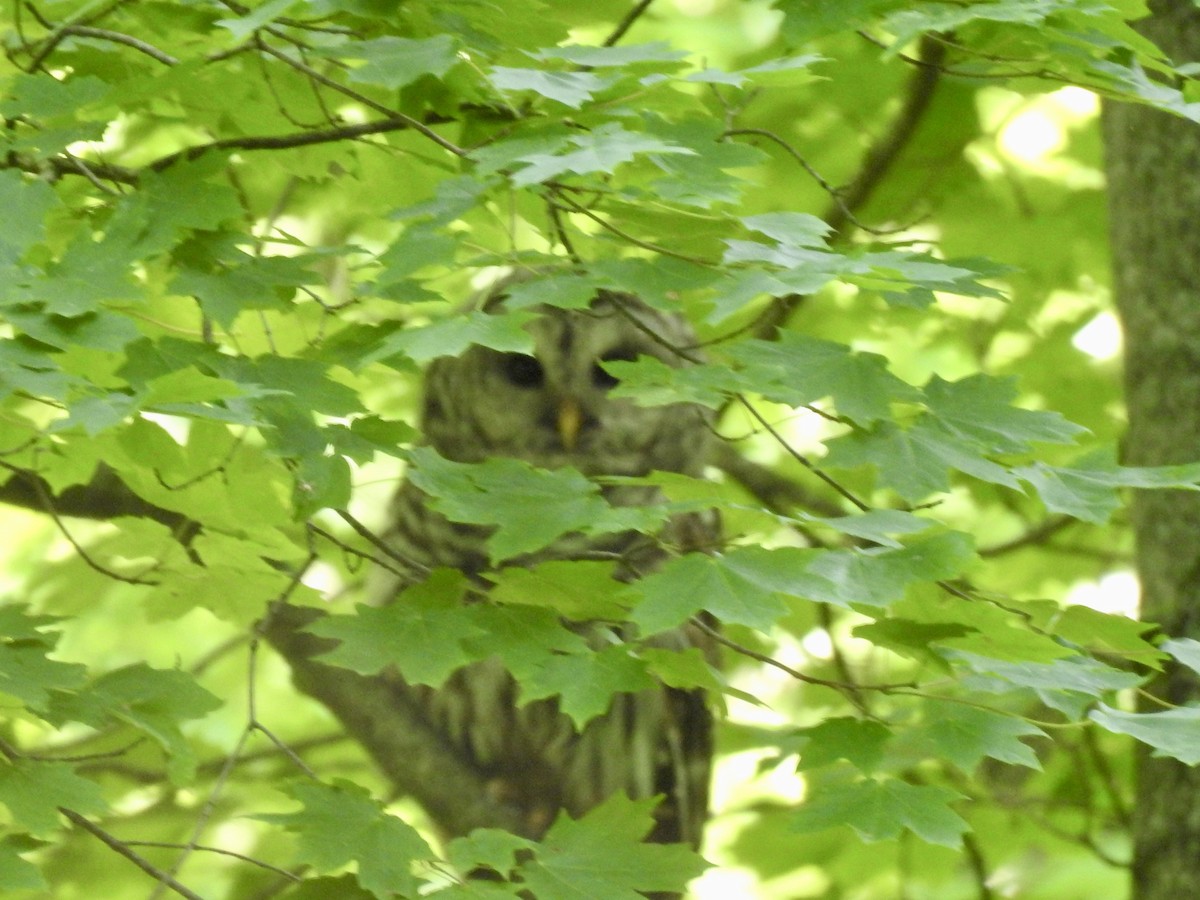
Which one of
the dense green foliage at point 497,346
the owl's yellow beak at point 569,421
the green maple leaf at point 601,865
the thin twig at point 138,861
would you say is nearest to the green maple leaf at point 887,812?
the dense green foliage at point 497,346

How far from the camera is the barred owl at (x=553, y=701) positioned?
244cm

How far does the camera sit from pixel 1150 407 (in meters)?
1.92

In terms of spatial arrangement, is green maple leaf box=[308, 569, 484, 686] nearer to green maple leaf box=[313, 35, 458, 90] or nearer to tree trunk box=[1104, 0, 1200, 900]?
green maple leaf box=[313, 35, 458, 90]

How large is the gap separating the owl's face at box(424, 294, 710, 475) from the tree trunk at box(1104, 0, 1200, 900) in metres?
0.78

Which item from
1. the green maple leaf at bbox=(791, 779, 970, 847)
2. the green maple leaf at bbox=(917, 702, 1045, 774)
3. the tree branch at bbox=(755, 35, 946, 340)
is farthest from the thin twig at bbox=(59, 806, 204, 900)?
the tree branch at bbox=(755, 35, 946, 340)

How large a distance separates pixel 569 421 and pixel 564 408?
27 mm

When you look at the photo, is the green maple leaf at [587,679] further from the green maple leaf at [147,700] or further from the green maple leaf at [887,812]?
the green maple leaf at [147,700]

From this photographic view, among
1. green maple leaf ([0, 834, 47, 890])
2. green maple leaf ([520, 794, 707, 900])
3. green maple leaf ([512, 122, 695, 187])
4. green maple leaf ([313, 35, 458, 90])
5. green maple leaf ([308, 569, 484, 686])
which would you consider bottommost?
green maple leaf ([0, 834, 47, 890])

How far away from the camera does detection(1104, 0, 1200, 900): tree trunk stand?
1821 millimetres

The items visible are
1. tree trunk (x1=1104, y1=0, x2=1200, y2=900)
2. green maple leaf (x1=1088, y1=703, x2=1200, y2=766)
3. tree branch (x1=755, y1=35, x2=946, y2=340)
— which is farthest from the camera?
tree branch (x1=755, y1=35, x2=946, y2=340)

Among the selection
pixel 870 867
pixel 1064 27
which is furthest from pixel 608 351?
pixel 1064 27

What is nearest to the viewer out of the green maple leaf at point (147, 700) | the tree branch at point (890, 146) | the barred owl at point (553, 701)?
the green maple leaf at point (147, 700)

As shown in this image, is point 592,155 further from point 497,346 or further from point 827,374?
point 827,374

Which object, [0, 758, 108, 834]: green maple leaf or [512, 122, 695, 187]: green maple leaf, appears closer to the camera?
[512, 122, 695, 187]: green maple leaf
